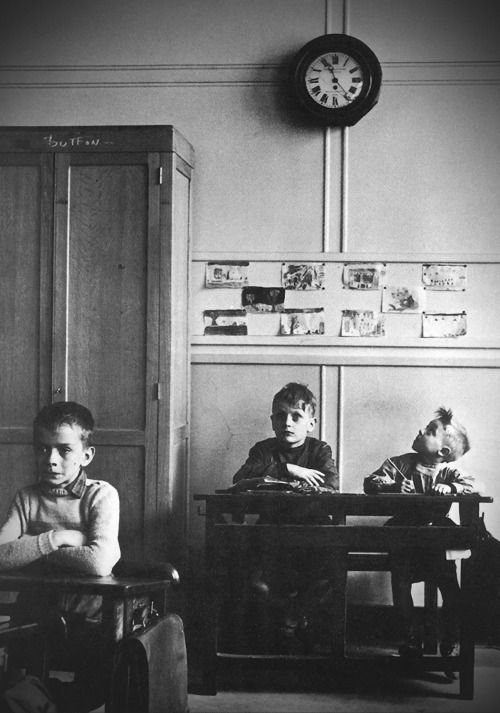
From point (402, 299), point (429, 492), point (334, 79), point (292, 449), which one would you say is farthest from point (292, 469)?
point (334, 79)

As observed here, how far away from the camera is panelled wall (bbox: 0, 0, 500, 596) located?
4.57 metres

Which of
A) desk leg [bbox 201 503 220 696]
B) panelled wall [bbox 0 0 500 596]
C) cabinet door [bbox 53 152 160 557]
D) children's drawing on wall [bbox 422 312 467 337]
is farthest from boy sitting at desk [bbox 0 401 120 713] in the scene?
children's drawing on wall [bbox 422 312 467 337]

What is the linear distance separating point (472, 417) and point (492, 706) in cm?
149

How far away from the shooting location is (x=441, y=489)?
12.6ft

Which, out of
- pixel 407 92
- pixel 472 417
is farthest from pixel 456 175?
pixel 472 417

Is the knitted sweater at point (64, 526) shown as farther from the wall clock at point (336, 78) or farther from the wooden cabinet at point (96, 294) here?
the wall clock at point (336, 78)

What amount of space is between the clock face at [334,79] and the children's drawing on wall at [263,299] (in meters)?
0.98

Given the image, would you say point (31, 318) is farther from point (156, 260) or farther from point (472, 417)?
point (472, 417)

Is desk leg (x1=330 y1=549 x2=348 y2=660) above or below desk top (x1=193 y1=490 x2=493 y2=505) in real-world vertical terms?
below

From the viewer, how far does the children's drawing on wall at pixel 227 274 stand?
15.3 ft

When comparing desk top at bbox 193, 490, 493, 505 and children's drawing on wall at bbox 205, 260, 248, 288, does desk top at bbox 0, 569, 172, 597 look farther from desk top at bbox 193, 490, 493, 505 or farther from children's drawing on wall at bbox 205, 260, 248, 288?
children's drawing on wall at bbox 205, 260, 248, 288

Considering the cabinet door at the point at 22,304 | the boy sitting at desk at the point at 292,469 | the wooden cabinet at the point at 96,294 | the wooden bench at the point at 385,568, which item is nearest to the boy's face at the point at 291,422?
the boy sitting at desk at the point at 292,469

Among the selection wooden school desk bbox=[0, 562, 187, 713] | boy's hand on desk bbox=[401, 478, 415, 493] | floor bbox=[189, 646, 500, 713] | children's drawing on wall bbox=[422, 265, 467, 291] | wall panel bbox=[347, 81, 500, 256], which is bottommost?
floor bbox=[189, 646, 500, 713]

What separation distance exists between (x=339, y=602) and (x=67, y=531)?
116 centimetres
